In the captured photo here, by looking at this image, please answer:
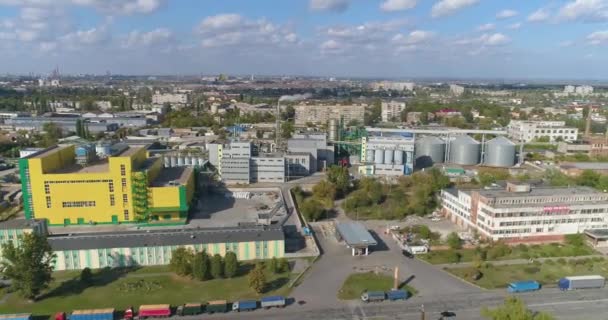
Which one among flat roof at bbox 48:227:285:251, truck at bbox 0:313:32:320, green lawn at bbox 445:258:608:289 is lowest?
green lawn at bbox 445:258:608:289

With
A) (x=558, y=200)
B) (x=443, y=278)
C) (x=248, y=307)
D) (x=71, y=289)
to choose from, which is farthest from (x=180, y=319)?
(x=558, y=200)

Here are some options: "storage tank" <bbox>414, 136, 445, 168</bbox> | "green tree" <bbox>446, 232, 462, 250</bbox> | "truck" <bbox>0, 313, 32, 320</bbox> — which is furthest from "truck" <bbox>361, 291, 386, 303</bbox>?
"storage tank" <bbox>414, 136, 445, 168</bbox>

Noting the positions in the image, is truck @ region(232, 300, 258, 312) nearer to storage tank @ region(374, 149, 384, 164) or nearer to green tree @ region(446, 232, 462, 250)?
green tree @ region(446, 232, 462, 250)

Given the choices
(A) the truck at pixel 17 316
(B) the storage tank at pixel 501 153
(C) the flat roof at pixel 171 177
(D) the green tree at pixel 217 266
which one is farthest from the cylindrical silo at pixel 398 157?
(A) the truck at pixel 17 316

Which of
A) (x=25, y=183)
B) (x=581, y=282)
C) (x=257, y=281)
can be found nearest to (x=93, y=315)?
(x=257, y=281)

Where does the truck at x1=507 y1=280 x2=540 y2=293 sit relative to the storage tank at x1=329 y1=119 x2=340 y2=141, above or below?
below

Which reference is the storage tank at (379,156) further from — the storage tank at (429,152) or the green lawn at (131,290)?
the green lawn at (131,290)

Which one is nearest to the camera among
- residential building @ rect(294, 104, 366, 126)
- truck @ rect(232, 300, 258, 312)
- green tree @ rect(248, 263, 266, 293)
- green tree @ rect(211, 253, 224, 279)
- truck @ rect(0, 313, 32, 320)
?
truck @ rect(0, 313, 32, 320)
